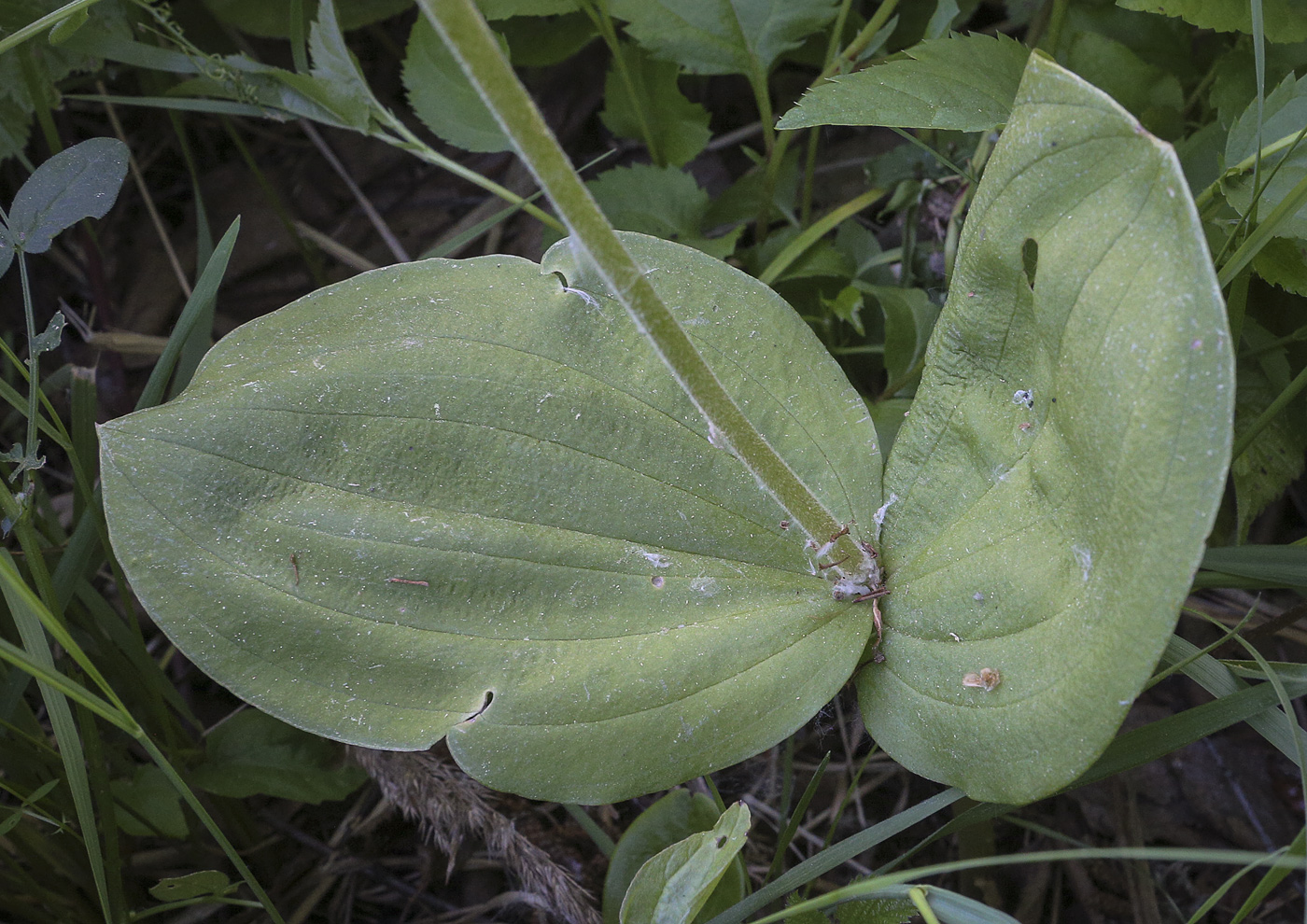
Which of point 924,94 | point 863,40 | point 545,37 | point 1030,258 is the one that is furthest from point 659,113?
point 1030,258

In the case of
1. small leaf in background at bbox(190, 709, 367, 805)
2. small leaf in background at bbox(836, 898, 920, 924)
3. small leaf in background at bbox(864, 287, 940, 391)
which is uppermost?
small leaf in background at bbox(864, 287, 940, 391)

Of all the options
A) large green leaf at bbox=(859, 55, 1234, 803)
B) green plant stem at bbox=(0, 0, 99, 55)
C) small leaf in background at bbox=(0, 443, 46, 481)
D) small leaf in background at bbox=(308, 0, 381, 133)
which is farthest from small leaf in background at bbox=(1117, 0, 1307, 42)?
small leaf in background at bbox=(0, 443, 46, 481)

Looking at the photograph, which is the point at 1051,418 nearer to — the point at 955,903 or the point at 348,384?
the point at 955,903

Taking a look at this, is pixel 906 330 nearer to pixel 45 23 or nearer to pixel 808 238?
pixel 808 238

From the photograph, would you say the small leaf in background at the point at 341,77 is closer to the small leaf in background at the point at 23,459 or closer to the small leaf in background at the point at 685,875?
the small leaf in background at the point at 23,459

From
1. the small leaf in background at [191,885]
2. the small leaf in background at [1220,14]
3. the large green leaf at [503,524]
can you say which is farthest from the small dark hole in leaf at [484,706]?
the small leaf in background at [1220,14]

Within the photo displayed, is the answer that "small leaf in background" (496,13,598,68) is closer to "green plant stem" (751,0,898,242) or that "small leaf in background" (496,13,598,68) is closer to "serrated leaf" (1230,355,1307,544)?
"green plant stem" (751,0,898,242)
